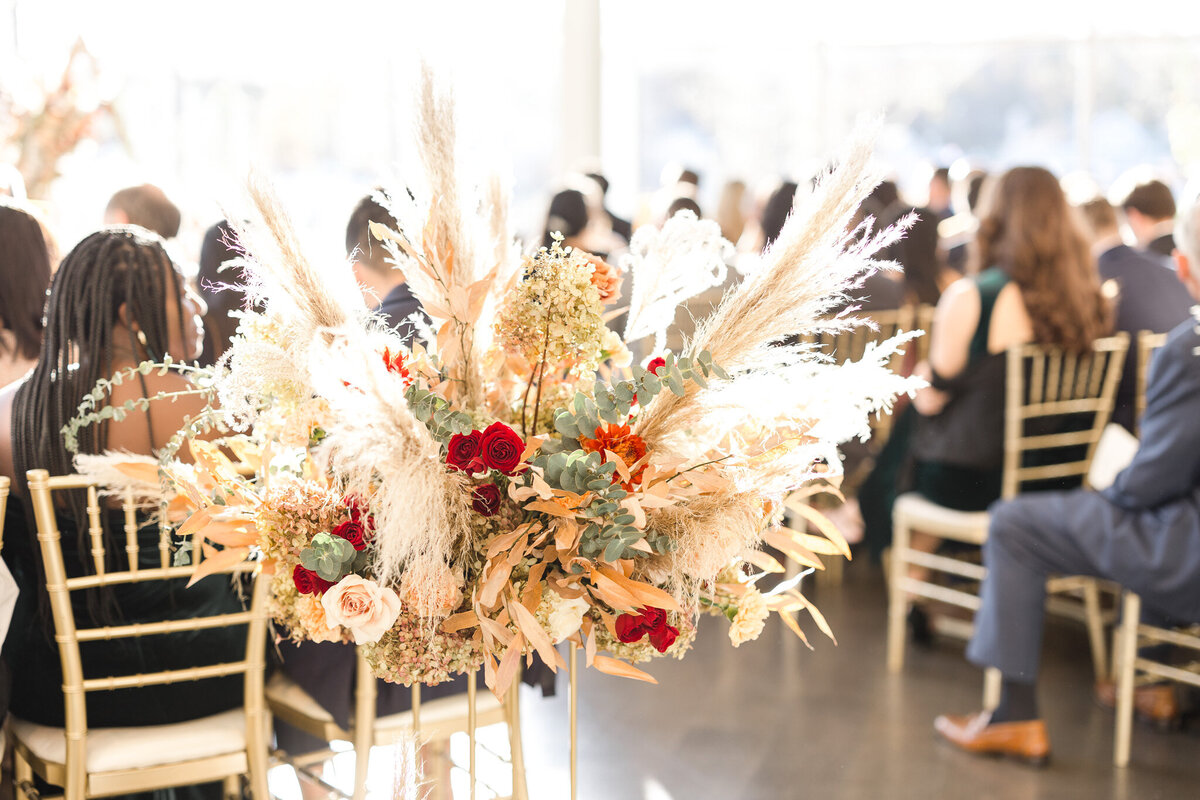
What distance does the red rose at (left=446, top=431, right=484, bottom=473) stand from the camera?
3.14 ft

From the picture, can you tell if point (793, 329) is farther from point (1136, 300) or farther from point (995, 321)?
point (1136, 300)

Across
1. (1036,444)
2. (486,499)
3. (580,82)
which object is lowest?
(1036,444)

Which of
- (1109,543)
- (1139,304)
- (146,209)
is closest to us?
(1109,543)

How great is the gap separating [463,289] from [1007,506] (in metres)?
2.15

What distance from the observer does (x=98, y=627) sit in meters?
1.79

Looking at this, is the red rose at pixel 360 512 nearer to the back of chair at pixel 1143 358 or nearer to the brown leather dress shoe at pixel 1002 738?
the brown leather dress shoe at pixel 1002 738

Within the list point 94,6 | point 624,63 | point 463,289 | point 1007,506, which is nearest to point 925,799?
point 1007,506

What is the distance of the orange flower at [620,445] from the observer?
3.17ft

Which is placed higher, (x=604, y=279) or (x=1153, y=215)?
(x=1153, y=215)

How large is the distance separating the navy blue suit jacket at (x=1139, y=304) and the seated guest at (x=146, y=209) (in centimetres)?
265

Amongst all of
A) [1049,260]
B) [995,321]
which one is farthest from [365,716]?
[1049,260]

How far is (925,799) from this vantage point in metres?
2.52

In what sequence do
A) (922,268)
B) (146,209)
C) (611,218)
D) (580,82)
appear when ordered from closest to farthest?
1. (146,209)
2. (922,268)
3. (611,218)
4. (580,82)

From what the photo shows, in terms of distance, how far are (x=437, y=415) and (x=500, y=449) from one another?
2.4 inches
